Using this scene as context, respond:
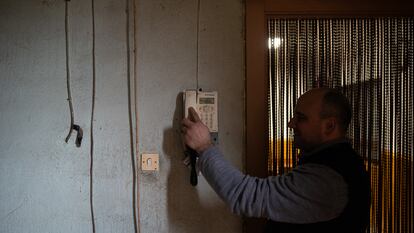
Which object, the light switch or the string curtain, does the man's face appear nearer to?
the string curtain

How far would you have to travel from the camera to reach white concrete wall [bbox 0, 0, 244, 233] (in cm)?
135

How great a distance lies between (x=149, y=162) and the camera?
52.7 inches

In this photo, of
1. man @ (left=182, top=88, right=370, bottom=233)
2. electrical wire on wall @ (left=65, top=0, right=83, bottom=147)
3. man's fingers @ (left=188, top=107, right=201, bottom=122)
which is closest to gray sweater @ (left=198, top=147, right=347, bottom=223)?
man @ (left=182, top=88, right=370, bottom=233)

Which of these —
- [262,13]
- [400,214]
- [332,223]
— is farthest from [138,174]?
[400,214]

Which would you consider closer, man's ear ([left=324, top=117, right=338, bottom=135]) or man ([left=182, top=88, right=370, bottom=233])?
man ([left=182, top=88, right=370, bottom=233])

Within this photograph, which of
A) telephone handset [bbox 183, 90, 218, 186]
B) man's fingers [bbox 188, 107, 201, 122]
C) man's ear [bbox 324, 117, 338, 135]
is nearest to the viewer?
man's ear [bbox 324, 117, 338, 135]

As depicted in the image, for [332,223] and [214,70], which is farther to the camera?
[214,70]

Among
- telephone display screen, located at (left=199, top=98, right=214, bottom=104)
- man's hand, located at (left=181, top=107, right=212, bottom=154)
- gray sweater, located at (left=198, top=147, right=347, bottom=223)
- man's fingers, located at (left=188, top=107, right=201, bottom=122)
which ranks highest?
telephone display screen, located at (left=199, top=98, right=214, bottom=104)

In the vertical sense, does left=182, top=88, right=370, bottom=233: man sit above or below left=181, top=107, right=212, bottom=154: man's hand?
below

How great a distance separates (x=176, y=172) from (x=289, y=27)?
36.2 inches

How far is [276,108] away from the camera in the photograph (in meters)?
1.38

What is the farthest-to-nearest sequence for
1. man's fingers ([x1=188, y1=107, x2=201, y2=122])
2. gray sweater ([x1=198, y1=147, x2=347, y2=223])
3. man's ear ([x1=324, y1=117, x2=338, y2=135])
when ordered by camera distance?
man's fingers ([x1=188, y1=107, x2=201, y2=122])
man's ear ([x1=324, y1=117, x2=338, y2=135])
gray sweater ([x1=198, y1=147, x2=347, y2=223])

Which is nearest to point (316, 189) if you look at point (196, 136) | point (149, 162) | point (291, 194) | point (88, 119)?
point (291, 194)

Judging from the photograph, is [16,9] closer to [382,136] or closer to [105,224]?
[105,224]
